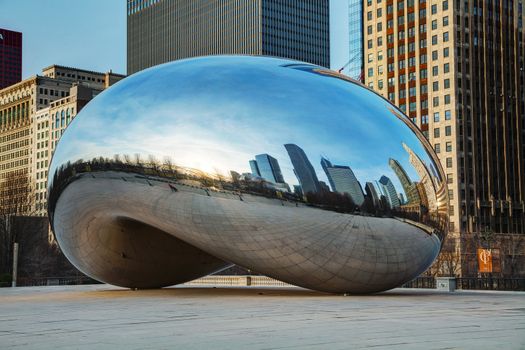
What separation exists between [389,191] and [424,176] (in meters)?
A: 1.45

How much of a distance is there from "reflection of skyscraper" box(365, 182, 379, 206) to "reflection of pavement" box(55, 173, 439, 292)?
0.42m

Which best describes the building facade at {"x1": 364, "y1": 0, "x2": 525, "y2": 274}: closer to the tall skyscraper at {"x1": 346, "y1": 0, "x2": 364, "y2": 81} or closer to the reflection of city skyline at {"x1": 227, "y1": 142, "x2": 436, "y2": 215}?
the tall skyscraper at {"x1": 346, "y1": 0, "x2": 364, "y2": 81}

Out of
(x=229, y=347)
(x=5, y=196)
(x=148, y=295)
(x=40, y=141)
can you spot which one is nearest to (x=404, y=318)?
(x=229, y=347)

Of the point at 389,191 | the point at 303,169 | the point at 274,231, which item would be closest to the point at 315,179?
the point at 303,169

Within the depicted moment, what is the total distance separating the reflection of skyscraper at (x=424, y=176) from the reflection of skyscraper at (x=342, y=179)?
1799 mm

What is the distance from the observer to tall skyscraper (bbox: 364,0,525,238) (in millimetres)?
114125

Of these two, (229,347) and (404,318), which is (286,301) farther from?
(229,347)

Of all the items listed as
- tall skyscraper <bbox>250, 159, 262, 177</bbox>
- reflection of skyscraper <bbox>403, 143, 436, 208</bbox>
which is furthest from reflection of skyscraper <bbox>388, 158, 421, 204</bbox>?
tall skyscraper <bbox>250, 159, 262, 177</bbox>

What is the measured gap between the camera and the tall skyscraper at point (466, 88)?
374ft

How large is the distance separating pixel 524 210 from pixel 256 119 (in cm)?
10807

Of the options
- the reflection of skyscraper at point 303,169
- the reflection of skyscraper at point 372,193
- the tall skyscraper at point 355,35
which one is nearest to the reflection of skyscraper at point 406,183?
the reflection of skyscraper at point 372,193

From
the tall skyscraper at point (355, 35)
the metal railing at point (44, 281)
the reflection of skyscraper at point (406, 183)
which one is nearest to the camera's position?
the reflection of skyscraper at point (406, 183)

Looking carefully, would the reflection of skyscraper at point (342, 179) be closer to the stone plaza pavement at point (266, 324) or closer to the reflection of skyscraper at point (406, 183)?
the reflection of skyscraper at point (406, 183)

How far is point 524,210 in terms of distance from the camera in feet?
392
